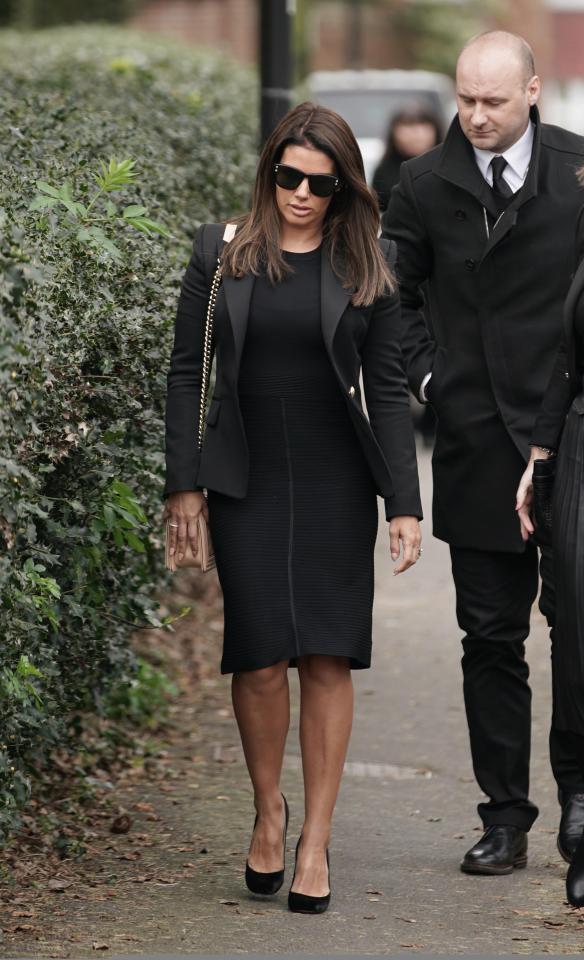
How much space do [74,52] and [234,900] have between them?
396 inches

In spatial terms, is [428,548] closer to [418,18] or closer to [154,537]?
[154,537]

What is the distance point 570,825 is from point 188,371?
5.52 feet

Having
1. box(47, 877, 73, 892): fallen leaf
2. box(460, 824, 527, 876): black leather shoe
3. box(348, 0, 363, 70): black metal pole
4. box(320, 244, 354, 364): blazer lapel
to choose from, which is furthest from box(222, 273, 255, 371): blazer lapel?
box(348, 0, 363, 70): black metal pole

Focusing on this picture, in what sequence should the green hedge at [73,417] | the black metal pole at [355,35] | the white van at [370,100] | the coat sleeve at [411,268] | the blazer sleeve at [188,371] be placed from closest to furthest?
the green hedge at [73,417] < the blazer sleeve at [188,371] < the coat sleeve at [411,268] < the white van at [370,100] < the black metal pole at [355,35]

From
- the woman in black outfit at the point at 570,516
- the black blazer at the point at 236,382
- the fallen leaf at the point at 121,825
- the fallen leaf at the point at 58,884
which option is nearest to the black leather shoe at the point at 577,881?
the woman in black outfit at the point at 570,516

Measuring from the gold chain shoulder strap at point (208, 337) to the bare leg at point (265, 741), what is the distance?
63 centimetres

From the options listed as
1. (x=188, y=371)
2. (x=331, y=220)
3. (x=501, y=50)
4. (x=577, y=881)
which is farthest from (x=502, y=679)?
(x=501, y=50)

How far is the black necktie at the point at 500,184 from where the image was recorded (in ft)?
16.6

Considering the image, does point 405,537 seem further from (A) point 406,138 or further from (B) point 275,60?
(A) point 406,138

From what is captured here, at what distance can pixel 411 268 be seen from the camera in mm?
5234

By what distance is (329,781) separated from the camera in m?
4.77

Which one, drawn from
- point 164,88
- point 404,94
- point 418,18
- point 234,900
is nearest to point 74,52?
point 164,88

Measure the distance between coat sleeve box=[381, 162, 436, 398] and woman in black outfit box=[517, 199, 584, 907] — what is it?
2.00 feet

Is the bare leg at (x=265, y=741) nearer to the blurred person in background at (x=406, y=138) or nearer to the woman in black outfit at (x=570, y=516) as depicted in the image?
the woman in black outfit at (x=570, y=516)
